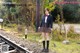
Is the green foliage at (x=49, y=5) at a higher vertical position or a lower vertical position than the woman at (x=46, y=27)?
higher

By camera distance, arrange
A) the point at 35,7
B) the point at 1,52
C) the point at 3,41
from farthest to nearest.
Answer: the point at 35,7, the point at 3,41, the point at 1,52

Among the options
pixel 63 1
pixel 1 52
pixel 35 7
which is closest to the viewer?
pixel 1 52

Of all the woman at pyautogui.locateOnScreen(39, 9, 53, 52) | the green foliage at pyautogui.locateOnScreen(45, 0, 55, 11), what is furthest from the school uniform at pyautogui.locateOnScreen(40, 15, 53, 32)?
the green foliage at pyautogui.locateOnScreen(45, 0, 55, 11)

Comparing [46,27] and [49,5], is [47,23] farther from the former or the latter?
[49,5]

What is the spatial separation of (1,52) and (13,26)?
26.8 ft

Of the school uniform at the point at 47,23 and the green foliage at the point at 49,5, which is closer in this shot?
the school uniform at the point at 47,23

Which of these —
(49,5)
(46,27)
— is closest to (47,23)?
(46,27)

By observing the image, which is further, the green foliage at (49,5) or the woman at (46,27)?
the green foliage at (49,5)

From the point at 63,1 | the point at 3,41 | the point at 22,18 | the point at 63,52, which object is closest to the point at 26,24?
the point at 22,18

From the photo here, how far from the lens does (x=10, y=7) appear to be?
19.4 metres

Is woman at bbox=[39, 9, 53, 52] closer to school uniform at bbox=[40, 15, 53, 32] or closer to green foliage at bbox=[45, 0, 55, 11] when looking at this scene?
school uniform at bbox=[40, 15, 53, 32]

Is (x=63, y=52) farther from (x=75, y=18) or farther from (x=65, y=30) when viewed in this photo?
(x=75, y=18)

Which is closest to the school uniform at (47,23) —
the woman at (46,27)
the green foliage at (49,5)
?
the woman at (46,27)

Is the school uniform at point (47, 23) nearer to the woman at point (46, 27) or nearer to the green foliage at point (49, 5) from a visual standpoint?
the woman at point (46, 27)
